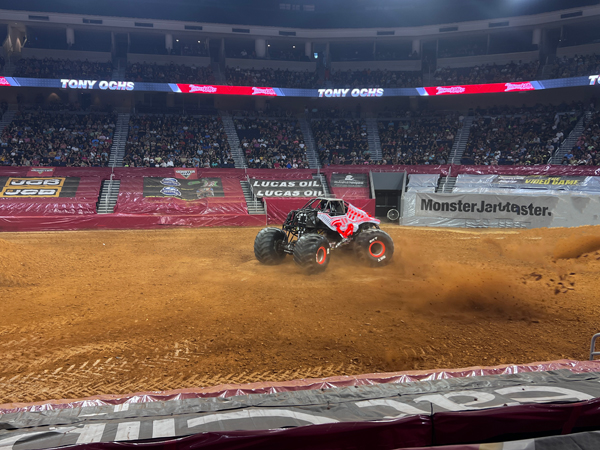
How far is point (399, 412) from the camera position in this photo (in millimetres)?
2566

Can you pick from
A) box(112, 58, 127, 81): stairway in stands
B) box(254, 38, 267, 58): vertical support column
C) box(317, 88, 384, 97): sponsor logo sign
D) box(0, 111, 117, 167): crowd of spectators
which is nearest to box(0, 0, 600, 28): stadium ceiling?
box(254, 38, 267, 58): vertical support column

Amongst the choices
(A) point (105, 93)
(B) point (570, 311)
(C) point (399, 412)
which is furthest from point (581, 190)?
(A) point (105, 93)

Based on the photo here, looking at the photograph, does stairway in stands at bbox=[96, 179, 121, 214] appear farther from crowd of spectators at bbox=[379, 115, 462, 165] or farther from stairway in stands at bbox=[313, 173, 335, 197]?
crowd of spectators at bbox=[379, 115, 462, 165]

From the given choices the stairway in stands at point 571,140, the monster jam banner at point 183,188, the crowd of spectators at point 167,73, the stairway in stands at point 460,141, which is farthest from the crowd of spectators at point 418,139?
the crowd of spectators at point 167,73

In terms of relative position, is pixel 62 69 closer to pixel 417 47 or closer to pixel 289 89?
pixel 289 89

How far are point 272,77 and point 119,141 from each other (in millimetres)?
14809

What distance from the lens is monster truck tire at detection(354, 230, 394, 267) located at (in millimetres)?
11023

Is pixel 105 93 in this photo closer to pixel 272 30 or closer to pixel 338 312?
pixel 272 30

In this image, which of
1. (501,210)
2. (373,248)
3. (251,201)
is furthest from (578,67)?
(373,248)

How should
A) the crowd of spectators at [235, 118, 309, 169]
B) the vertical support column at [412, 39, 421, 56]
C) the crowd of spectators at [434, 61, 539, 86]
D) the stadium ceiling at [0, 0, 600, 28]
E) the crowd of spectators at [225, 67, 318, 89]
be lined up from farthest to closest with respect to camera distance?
the vertical support column at [412, 39, 421, 56]
the crowd of spectators at [225, 67, 318, 89]
the stadium ceiling at [0, 0, 600, 28]
the crowd of spectators at [434, 61, 539, 86]
the crowd of spectators at [235, 118, 309, 169]

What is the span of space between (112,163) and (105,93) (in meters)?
8.95

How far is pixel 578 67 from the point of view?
31.4 meters

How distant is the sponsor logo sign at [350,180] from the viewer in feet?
96.1

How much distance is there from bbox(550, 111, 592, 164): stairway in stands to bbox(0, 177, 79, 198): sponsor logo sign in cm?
3288
